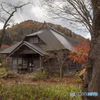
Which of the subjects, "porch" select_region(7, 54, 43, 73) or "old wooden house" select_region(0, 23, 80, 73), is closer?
"old wooden house" select_region(0, 23, 80, 73)

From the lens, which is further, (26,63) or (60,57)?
(26,63)

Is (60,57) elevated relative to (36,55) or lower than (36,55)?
lower

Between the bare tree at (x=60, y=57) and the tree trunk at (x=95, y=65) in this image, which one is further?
the bare tree at (x=60, y=57)

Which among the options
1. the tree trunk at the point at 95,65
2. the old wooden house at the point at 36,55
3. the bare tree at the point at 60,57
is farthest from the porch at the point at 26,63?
the tree trunk at the point at 95,65

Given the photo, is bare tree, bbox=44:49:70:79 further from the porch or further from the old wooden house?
the porch

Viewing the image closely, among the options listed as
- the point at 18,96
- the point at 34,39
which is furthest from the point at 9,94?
the point at 34,39

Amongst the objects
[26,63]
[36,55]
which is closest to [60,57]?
[36,55]

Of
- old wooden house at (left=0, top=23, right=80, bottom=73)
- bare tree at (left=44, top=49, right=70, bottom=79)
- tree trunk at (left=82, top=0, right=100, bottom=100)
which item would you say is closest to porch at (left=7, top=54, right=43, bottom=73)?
old wooden house at (left=0, top=23, right=80, bottom=73)

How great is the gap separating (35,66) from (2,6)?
350 inches

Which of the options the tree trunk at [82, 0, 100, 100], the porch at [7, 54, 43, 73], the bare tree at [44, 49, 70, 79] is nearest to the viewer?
the tree trunk at [82, 0, 100, 100]

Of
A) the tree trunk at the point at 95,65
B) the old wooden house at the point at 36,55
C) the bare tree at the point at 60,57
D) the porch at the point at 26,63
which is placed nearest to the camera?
the tree trunk at the point at 95,65

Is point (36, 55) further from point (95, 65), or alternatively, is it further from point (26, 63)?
point (95, 65)

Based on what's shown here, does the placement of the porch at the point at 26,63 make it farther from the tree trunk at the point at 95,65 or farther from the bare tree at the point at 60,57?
the tree trunk at the point at 95,65

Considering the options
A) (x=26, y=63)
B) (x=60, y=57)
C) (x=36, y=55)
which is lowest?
(x=26, y=63)
